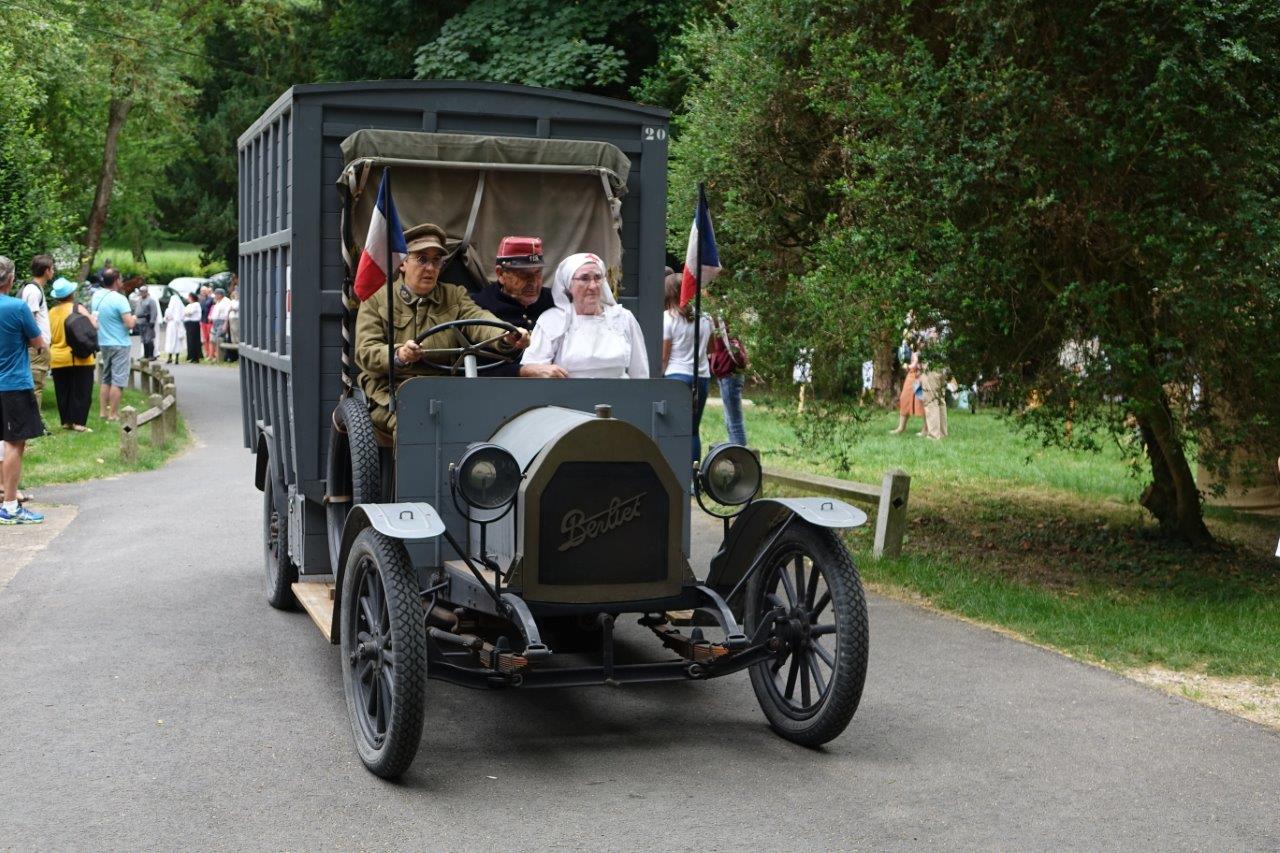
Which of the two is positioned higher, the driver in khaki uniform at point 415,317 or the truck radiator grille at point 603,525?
the driver in khaki uniform at point 415,317

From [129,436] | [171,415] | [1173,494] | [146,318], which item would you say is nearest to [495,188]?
[1173,494]

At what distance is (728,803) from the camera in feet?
17.5

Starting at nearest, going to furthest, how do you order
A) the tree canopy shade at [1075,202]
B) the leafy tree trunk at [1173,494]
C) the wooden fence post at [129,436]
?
1. the tree canopy shade at [1075,202]
2. the leafy tree trunk at [1173,494]
3. the wooden fence post at [129,436]

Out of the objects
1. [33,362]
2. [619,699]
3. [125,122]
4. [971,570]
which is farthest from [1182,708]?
[125,122]

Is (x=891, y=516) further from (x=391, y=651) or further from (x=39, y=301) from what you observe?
(x=39, y=301)

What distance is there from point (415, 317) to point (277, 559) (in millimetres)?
2198

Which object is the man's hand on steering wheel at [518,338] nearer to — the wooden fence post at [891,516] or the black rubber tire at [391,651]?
the black rubber tire at [391,651]

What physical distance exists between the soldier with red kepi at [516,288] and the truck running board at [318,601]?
144 centimetres

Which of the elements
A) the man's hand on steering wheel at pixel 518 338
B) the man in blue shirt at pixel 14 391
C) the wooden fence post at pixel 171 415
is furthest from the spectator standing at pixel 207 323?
the man's hand on steering wheel at pixel 518 338

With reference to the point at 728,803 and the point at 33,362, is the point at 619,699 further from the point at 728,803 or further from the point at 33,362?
the point at 33,362

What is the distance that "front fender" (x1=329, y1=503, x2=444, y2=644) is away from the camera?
18.2ft

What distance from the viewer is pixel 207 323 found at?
40.0m

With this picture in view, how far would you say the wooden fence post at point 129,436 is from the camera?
15.5 metres

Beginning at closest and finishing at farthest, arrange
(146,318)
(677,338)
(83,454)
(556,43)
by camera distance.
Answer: (677,338) → (83,454) → (556,43) → (146,318)
